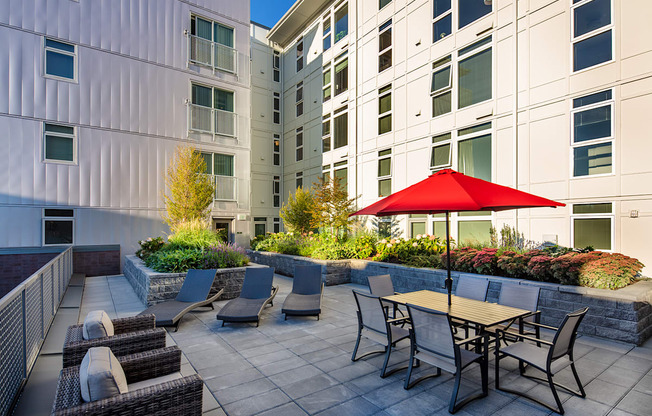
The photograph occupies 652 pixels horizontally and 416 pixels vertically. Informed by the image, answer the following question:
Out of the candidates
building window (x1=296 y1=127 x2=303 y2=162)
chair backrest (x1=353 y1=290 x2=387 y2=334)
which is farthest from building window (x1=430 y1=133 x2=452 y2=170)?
building window (x1=296 y1=127 x2=303 y2=162)

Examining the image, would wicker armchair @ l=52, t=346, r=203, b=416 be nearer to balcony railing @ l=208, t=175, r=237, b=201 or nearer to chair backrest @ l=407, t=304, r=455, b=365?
chair backrest @ l=407, t=304, r=455, b=365

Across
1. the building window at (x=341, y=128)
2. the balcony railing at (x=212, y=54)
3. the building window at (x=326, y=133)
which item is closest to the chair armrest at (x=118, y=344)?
the building window at (x=341, y=128)

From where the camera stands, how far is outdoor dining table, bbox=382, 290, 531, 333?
4102mm

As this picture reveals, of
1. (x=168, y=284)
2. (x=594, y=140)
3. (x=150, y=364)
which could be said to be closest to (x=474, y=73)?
(x=594, y=140)

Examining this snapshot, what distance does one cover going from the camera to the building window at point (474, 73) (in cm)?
1094

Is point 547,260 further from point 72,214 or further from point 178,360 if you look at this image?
point 72,214

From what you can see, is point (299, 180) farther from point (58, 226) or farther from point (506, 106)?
point (506, 106)

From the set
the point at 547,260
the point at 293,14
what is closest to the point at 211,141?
the point at 293,14

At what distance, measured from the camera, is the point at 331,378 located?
4148 mm

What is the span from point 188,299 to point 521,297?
614cm

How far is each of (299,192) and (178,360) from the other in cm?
1333

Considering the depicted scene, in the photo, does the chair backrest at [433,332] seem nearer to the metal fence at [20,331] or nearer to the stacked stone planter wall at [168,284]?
the metal fence at [20,331]

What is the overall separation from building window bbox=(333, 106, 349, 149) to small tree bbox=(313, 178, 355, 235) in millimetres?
2805

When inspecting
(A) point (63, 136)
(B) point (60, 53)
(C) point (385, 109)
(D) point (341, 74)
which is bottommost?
(A) point (63, 136)
